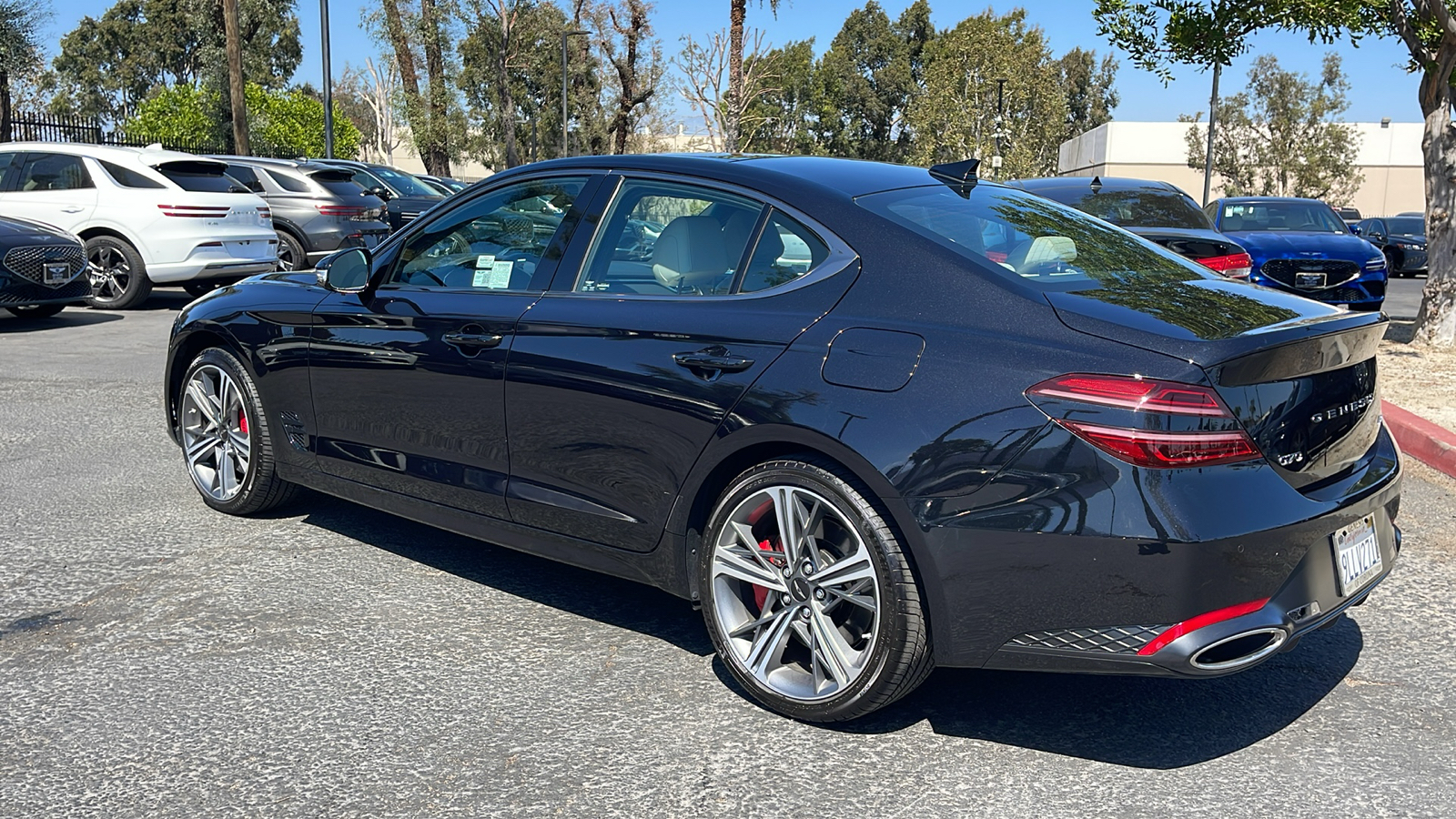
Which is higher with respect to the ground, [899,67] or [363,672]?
[899,67]

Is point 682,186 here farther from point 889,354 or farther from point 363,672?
point 363,672

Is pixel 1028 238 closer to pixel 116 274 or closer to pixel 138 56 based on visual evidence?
pixel 116 274

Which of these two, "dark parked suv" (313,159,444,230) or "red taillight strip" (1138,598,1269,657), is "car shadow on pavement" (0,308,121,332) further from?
"red taillight strip" (1138,598,1269,657)

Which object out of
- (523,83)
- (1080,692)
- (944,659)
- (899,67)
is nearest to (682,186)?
(944,659)

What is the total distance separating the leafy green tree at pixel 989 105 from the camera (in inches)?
1708

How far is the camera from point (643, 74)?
46438 mm

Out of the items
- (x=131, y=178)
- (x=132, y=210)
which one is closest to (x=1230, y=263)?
(x=132, y=210)

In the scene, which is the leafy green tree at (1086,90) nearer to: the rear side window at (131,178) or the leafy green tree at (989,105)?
the leafy green tree at (989,105)

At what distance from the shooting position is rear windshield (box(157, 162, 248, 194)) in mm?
13898

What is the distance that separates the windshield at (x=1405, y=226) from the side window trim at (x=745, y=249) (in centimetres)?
2750

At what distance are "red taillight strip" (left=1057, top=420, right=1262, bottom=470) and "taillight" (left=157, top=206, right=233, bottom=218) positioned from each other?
1294 cm

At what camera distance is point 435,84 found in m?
39.7

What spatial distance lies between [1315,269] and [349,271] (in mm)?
11298

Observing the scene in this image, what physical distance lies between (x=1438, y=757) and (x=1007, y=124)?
141 ft
